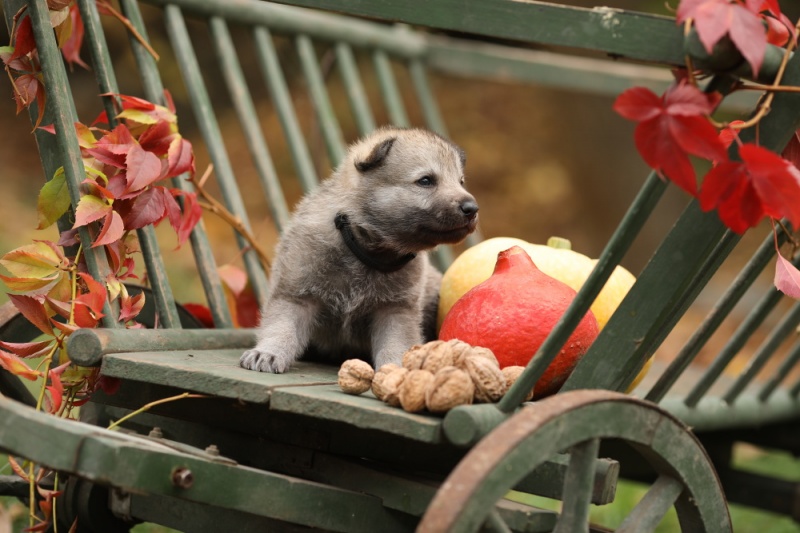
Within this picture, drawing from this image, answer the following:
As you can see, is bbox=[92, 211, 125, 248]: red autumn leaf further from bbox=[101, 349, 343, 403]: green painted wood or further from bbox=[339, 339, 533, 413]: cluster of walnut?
bbox=[339, 339, 533, 413]: cluster of walnut

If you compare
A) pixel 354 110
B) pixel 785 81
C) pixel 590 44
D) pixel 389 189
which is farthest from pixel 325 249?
pixel 354 110

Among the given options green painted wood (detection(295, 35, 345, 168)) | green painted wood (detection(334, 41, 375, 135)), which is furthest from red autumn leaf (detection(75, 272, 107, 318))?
green painted wood (detection(334, 41, 375, 135))

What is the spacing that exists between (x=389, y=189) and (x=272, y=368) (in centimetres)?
53

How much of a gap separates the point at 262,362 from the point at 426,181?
1.95ft

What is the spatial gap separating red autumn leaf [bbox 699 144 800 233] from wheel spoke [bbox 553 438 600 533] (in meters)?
0.41

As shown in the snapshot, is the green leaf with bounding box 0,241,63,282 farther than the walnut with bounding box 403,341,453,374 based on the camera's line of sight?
Yes

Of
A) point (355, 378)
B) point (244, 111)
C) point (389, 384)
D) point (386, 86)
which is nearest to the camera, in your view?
point (389, 384)

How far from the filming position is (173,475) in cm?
152

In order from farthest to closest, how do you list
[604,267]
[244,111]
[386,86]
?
[386,86], [244,111], [604,267]

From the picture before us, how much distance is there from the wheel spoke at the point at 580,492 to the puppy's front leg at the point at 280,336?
2.25 ft

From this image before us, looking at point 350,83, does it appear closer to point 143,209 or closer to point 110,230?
point 143,209

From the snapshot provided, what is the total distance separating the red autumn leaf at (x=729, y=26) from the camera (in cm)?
133

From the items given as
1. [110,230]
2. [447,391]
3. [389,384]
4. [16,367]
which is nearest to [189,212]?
[110,230]

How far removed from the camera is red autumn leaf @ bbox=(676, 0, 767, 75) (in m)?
1.33
